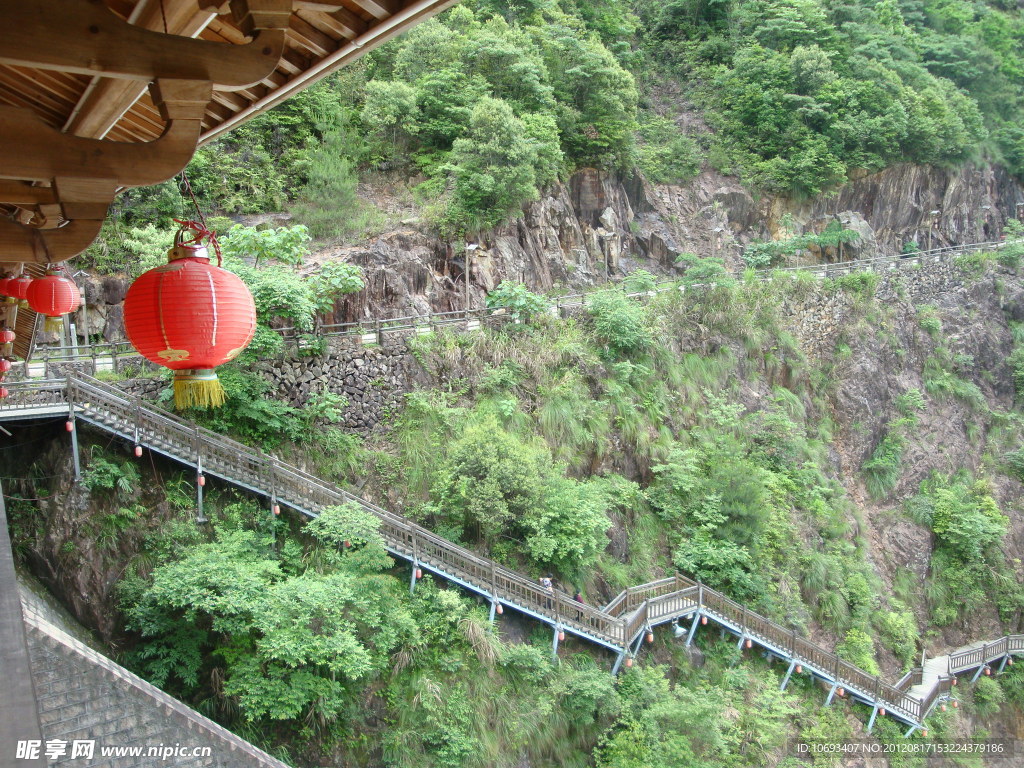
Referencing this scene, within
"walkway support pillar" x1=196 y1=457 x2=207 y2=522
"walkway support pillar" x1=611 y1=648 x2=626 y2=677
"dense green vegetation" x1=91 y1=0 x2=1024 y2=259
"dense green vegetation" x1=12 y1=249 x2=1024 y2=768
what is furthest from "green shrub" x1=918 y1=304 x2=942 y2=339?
"walkway support pillar" x1=196 y1=457 x2=207 y2=522

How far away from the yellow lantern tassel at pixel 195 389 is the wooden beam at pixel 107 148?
870 mm

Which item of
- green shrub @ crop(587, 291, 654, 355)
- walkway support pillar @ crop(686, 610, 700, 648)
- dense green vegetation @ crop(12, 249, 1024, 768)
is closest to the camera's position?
dense green vegetation @ crop(12, 249, 1024, 768)

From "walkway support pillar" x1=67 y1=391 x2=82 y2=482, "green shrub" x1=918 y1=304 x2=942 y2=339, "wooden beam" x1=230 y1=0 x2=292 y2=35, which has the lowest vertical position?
"walkway support pillar" x1=67 y1=391 x2=82 y2=482

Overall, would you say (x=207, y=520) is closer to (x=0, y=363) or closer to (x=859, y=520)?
(x=0, y=363)

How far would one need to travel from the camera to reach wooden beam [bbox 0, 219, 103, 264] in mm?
2465

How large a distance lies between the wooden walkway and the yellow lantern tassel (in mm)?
7267

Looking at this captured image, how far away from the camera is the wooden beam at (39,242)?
2465mm

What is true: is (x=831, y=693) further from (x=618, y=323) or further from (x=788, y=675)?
(x=618, y=323)

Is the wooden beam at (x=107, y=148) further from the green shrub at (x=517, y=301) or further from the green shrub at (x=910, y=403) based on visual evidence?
the green shrub at (x=910, y=403)

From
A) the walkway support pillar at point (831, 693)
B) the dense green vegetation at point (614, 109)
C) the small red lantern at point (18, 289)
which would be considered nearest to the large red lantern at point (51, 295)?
the small red lantern at point (18, 289)

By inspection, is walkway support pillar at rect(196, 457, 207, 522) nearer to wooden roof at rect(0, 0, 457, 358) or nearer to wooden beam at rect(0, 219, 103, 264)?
wooden roof at rect(0, 0, 457, 358)

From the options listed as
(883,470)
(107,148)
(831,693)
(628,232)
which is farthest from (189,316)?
(628,232)

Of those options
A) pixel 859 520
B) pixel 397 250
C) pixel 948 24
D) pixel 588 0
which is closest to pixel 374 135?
pixel 397 250

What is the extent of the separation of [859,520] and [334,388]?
12.4 metres
